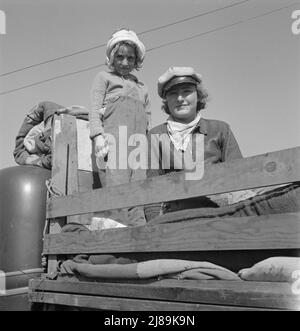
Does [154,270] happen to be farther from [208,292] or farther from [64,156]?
[64,156]

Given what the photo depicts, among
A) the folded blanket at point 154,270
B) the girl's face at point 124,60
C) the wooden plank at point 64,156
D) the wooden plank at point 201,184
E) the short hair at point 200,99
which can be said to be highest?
the girl's face at point 124,60

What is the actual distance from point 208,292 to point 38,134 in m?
2.29

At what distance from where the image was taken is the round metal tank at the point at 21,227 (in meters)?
3.03

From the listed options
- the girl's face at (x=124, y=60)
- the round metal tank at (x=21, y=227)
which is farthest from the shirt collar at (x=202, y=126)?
the round metal tank at (x=21, y=227)

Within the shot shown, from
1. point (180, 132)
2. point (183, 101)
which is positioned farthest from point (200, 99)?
point (180, 132)

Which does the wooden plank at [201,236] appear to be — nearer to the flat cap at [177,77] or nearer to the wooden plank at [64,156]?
the wooden plank at [64,156]

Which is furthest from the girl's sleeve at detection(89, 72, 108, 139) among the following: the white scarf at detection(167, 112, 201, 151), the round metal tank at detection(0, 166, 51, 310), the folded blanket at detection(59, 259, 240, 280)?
the folded blanket at detection(59, 259, 240, 280)

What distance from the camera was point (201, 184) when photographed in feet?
6.21

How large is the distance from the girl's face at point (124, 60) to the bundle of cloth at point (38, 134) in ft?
1.29

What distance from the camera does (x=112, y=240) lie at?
2.21 metres

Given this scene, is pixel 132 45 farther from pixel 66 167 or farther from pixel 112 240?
pixel 112 240

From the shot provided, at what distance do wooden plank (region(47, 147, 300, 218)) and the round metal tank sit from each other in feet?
1.81

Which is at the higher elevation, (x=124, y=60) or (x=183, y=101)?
(x=124, y=60)
